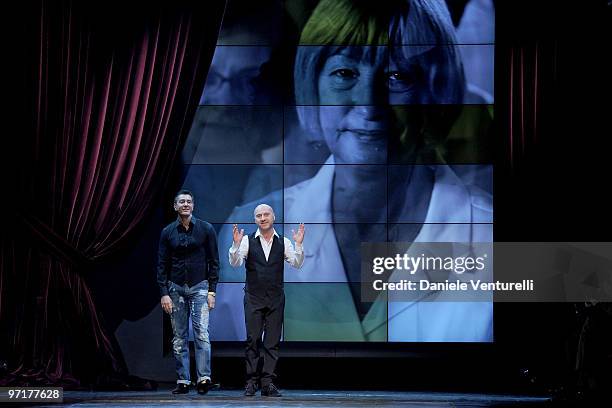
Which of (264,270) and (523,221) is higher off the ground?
(523,221)

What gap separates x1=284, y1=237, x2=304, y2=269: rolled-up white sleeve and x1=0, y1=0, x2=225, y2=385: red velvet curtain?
1.26m

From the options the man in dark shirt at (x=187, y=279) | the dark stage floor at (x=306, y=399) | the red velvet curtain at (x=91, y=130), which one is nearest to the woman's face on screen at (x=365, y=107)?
the red velvet curtain at (x=91, y=130)

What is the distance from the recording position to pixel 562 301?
885 cm

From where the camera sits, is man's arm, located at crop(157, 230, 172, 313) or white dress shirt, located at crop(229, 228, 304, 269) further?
man's arm, located at crop(157, 230, 172, 313)

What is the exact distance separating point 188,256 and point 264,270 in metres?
0.57

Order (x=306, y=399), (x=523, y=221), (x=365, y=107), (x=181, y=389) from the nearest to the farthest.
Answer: (x=306, y=399)
(x=181, y=389)
(x=523, y=221)
(x=365, y=107)

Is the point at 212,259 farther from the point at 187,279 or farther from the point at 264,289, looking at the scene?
the point at 264,289

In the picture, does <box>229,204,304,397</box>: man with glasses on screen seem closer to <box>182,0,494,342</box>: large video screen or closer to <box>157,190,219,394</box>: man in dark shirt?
<box>157,190,219,394</box>: man in dark shirt

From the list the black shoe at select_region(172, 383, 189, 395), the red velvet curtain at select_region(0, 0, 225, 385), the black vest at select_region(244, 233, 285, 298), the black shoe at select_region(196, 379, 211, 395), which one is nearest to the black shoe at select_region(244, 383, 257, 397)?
the black shoe at select_region(196, 379, 211, 395)

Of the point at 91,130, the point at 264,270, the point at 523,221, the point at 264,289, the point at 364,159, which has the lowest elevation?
the point at 264,289

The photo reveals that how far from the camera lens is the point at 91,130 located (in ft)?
29.3

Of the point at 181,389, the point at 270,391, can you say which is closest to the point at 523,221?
the point at 270,391

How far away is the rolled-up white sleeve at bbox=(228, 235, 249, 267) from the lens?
809cm

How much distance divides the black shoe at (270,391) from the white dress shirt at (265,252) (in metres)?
0.89
